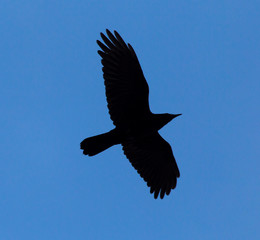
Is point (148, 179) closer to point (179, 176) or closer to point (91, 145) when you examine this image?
point (179, 176)

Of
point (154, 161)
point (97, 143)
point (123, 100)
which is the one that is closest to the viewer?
point (97, 143)

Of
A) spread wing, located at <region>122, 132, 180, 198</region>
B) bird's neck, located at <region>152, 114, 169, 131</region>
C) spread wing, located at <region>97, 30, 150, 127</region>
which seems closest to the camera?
spread wing, located at <region>97, 30, 150, 127</region>

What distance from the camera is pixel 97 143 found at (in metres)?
11.9

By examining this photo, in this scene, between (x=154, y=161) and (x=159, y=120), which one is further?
(x=154, y=161)

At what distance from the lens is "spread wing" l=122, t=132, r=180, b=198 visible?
12.9 metres

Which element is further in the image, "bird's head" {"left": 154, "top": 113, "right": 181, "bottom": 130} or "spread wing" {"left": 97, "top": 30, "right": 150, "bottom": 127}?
"bird's head" {"left": 154, "top": 113, "right": 181, "bottom": 130}

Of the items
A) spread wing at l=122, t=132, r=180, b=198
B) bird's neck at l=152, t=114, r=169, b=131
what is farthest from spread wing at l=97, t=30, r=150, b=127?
spread wing at l=122, t=132, r=180, b=198

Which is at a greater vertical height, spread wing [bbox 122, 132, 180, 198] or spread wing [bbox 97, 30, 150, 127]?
spread wing [bbox 97, 30, 150, 127]

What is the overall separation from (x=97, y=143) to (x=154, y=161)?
71.2 inches

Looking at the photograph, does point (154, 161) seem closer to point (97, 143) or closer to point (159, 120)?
point (159, 120)

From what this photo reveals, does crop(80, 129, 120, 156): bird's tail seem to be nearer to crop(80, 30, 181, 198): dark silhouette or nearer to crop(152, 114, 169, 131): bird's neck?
crop(80, 30, 181, 198): dark silhouette

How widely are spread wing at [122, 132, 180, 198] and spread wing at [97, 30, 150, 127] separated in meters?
0.91

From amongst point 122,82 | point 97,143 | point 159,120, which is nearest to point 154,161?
point 159,120

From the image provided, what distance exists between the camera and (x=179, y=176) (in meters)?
13.2
